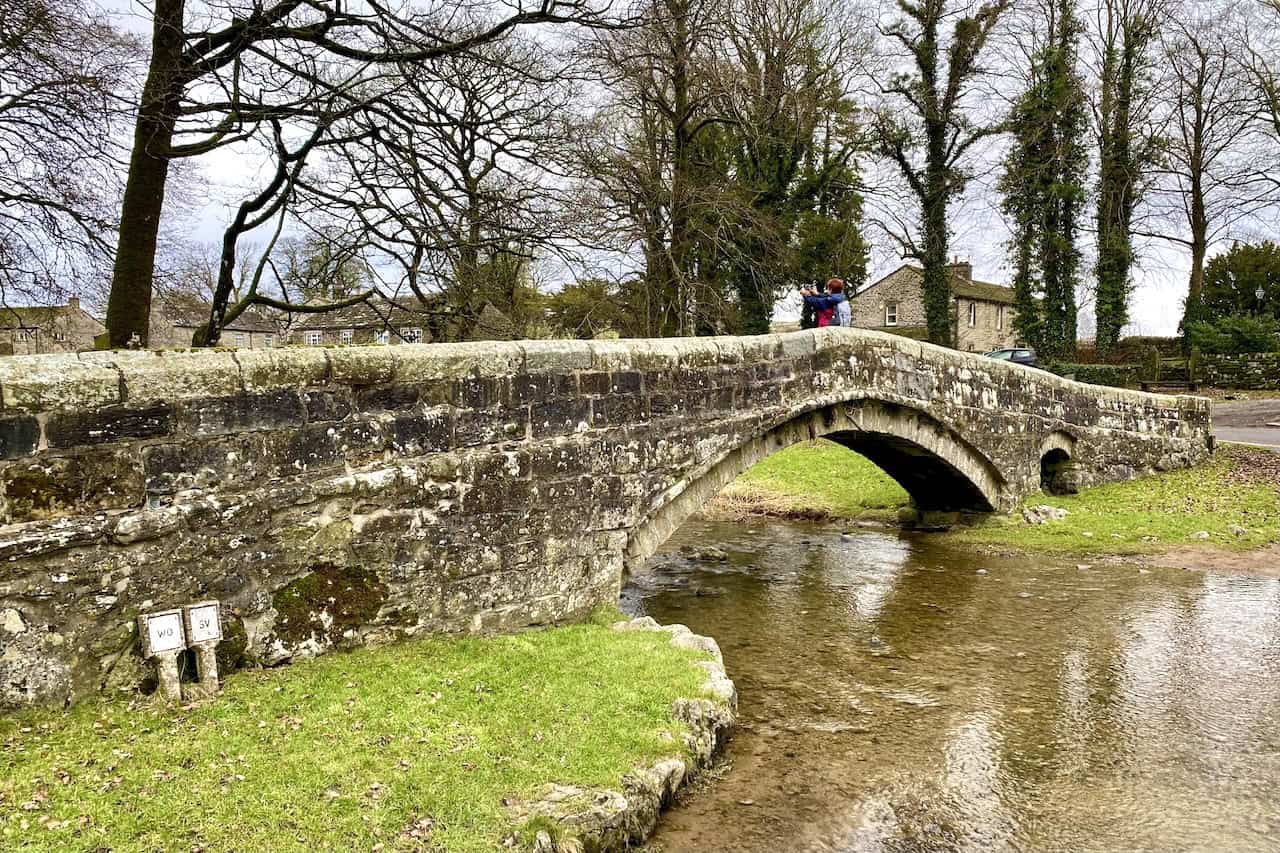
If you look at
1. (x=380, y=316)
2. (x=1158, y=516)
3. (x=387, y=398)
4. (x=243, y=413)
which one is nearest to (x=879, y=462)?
(x=1158, y=516)

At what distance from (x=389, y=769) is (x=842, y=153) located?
23043mm

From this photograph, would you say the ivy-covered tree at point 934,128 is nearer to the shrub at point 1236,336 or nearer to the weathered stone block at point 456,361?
the shrub at point 1236,336

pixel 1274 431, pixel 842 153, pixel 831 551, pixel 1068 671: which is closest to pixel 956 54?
pixel 842 153

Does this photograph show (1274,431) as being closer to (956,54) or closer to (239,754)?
(956,54)

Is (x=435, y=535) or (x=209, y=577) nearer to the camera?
(x=209, y=577)

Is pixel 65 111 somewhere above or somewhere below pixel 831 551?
above

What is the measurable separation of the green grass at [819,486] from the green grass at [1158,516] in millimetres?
2501

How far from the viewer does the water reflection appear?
14.4 feet

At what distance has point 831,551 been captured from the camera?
37.7 ft

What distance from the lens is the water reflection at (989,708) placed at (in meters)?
4.38

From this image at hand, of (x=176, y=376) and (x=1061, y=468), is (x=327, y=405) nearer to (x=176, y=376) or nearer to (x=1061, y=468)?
(x=176, y=376)

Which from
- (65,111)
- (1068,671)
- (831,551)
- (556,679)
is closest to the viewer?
(556,679)

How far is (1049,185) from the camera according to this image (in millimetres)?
25078

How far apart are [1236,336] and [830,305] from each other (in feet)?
68.6
